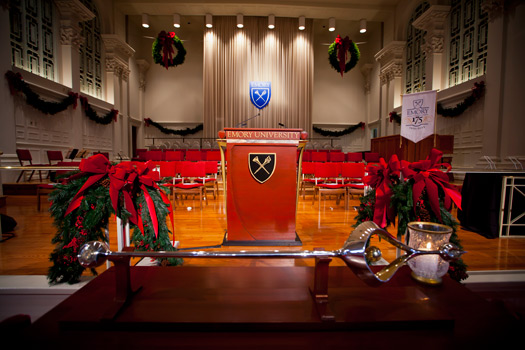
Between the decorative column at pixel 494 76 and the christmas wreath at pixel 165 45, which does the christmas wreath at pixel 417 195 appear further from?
the christmas wreath at pixel 165 45

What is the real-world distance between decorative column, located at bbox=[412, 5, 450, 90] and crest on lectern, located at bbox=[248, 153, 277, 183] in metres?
9.74

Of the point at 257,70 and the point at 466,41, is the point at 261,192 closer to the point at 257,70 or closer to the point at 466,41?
the point at 466,41

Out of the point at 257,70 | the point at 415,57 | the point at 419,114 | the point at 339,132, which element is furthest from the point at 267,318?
the point at 339,132

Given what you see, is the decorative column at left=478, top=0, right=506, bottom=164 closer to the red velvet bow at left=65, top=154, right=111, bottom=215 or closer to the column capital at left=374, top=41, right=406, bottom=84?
the column capital at left=374, top=41, right=406, bottom=84

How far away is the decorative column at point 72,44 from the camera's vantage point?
8.45 m

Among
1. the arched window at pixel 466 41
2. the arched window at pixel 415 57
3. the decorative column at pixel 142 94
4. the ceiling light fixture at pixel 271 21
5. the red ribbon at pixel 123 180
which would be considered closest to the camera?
the red ribbon at pixel 123 180

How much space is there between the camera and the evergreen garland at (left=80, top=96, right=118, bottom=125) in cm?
911

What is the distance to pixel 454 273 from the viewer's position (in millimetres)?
1239

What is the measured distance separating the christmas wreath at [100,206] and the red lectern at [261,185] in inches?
40.7

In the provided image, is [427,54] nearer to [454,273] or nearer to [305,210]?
[305,210]

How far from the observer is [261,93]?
12.4 metres

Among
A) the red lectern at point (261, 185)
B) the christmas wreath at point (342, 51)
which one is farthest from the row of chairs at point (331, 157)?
the red lectern at point (261, 185)

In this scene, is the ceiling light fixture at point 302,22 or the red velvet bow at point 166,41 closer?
the red velvet bow at point 166,41

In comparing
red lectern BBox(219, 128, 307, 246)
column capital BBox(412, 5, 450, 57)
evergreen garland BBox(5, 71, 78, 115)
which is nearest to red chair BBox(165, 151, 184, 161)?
evergreen garland BBox(5, 71, 78, 115)
